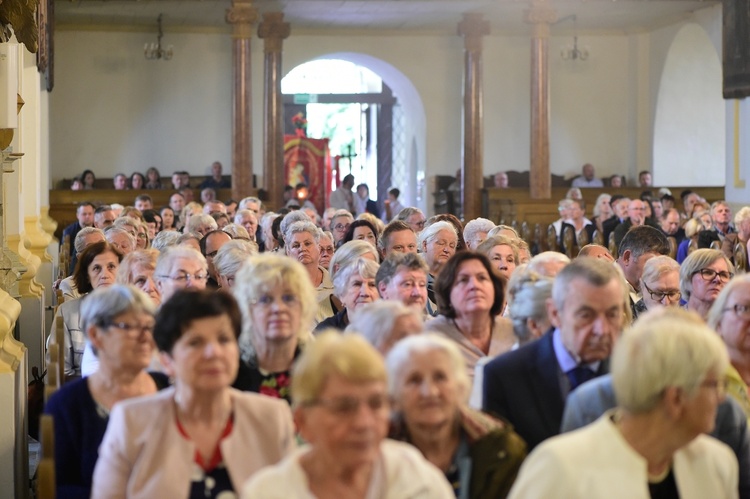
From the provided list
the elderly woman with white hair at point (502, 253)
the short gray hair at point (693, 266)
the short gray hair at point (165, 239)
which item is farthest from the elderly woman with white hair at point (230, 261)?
the short gray hair at point (693, 266)

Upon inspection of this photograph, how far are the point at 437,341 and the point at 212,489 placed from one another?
68 cm

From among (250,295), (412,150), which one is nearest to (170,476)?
(250,295)

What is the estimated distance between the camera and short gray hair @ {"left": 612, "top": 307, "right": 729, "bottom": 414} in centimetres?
266

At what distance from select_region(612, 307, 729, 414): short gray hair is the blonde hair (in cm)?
52

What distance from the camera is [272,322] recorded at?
4102 millimetres

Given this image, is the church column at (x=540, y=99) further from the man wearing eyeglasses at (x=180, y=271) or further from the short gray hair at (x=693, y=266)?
the man wearing eyeglasses at (x=180, y=271)

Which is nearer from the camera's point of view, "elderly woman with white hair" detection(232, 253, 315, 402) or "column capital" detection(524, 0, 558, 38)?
"elderly woman with white hair" detection(232, 253, 315, 402)

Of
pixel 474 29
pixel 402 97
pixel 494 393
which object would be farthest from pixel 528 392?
pixel 402 97

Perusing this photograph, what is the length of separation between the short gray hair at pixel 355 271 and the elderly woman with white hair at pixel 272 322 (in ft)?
5.03

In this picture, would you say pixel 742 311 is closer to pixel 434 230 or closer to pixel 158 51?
pixel 434 230

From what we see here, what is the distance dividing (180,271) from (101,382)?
1.70m

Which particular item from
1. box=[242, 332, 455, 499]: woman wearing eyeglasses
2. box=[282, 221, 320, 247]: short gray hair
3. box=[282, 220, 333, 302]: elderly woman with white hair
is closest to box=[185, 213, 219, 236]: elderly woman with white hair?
box=[282, 221, 320, 247]: short gray hair

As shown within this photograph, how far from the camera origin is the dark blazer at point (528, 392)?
3.77 meters

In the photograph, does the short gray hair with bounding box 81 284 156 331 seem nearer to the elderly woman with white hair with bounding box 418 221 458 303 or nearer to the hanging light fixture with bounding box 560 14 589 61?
the elderly woman with white hair with bounding box 418 221 458 303
